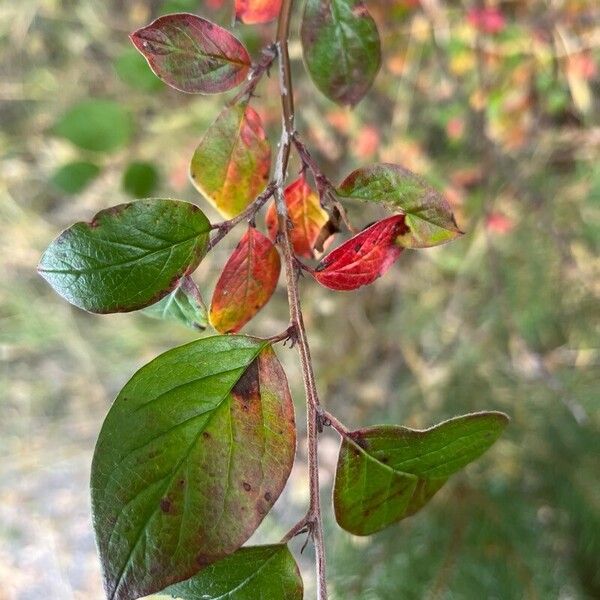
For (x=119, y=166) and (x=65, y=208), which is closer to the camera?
(x=119, y=166)

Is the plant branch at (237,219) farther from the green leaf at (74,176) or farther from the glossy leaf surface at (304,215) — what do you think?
the green leaf at (74,176)

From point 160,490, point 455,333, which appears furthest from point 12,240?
point 160,490

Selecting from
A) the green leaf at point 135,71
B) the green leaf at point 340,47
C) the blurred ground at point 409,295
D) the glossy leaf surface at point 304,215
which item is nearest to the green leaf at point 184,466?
the glossy leaf surface at point 304,215

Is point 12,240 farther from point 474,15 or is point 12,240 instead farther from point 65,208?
point 474,15

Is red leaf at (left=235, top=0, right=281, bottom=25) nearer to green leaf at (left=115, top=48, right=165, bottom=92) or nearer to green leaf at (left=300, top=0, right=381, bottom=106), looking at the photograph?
green leaf at (left=300, top=0, right=381, bottom=106)

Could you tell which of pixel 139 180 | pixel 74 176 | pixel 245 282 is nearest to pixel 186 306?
pixel 245 282
